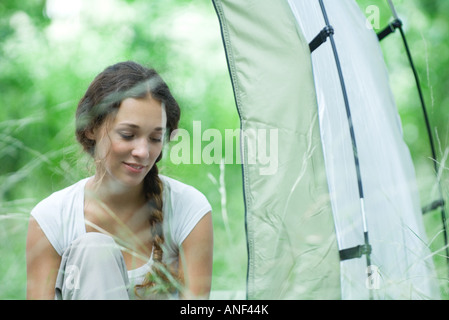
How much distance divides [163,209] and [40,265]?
37 centimetres

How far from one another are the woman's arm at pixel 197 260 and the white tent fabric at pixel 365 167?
1.26ft

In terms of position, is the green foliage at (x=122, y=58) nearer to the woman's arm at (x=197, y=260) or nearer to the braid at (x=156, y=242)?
the braid at (x=156, y=242)

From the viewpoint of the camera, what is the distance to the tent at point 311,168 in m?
1.17

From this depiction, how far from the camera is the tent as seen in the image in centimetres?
117

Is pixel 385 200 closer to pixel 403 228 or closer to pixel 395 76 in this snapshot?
pixel 403 228

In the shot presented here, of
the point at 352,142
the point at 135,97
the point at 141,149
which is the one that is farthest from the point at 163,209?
the point at 352,142

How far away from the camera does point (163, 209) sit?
1432 mm

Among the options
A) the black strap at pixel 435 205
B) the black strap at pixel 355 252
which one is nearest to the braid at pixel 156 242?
the black strap at pixel 355 252

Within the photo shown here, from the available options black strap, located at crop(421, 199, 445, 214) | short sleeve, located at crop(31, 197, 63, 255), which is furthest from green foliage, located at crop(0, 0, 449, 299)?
short sleeve, located at crop(31, 197, 63, 255)

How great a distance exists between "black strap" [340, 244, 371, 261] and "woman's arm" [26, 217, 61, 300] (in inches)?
29.7

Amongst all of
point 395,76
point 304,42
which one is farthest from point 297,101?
point 395,76

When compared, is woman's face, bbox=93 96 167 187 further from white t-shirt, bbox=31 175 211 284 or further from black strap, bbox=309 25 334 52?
black strap, bbox=309 25 334 52

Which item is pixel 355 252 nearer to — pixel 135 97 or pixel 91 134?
pixel 135 97

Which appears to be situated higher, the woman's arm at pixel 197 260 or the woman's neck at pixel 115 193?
the woman's neck at pixel 115 193
